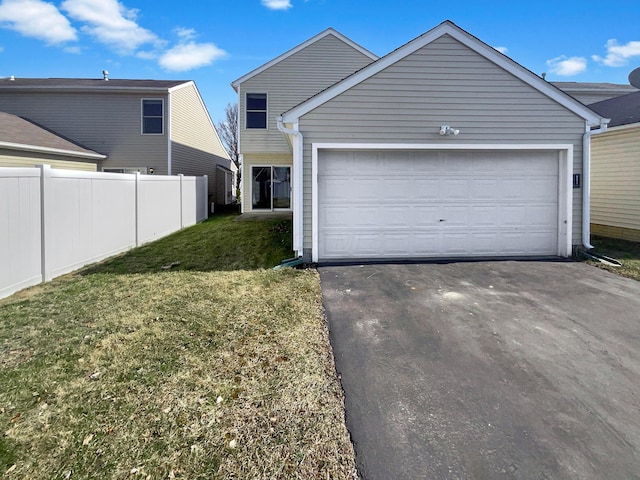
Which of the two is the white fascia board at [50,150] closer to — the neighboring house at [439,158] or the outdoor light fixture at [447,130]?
the neighboring house at [439,158]

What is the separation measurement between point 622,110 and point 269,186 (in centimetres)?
1274

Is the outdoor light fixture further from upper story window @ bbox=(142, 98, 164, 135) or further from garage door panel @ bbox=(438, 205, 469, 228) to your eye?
upper story window @ bbox=(142, 98, 164, 135)

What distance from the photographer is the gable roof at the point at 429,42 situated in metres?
7.44

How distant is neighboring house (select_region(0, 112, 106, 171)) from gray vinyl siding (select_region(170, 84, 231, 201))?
3.36 m

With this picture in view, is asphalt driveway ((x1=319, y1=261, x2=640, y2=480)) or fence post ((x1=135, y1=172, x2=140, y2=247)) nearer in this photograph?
asphalt driveway ((x1=319, y1=261, x2=640, y2=480))

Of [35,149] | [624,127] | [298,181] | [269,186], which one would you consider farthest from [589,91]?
[35,149]

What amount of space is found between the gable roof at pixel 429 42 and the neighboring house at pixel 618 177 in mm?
3220

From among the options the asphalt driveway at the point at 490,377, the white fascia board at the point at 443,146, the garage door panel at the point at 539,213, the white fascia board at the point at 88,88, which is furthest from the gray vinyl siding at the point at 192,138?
the garage door panel at the point at 539,213

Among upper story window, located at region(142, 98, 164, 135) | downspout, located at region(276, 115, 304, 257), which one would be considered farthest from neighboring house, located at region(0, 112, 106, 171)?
downspout, located at region(276, 115, 304, 257)

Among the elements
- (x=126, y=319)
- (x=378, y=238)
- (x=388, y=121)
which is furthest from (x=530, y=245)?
(x=126, y=319)

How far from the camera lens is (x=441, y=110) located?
7.73m

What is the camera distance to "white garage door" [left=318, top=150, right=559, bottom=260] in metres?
7.88

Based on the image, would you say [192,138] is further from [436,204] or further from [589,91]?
[589,91]

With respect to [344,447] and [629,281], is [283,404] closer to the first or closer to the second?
[344,447]
